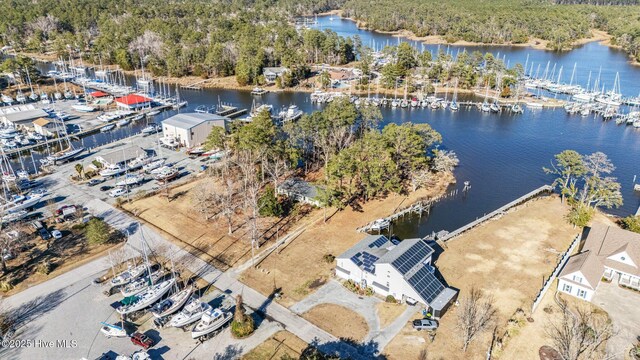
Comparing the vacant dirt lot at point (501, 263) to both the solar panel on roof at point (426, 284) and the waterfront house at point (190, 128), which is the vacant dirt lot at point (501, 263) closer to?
the solar panel on roof at point (426, 284)

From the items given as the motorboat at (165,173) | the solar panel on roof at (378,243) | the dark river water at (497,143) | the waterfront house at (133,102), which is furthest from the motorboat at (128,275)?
the waterfront house at (133,102)

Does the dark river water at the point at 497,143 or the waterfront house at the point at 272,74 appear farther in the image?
the waterfront house at the point at 272,74

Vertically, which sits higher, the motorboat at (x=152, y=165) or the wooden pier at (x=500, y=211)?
the motorboat at (x=152, y=165)

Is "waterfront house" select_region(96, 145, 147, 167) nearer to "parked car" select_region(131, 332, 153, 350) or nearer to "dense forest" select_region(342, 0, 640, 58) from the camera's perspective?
"parked car" select_region(131, 332, 153, 350)

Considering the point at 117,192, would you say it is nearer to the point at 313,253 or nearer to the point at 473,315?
the point at 313,253

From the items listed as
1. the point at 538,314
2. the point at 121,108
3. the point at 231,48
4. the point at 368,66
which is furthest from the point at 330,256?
the point at 231,48

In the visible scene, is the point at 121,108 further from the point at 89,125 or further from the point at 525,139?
the point at 525,139
